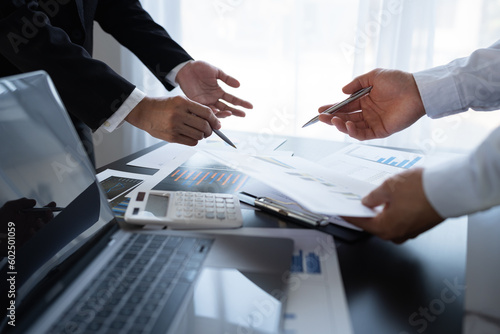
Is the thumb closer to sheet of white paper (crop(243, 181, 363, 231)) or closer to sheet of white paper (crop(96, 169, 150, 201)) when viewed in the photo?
sheet of white paper (crop(243, 181, 363, 231))

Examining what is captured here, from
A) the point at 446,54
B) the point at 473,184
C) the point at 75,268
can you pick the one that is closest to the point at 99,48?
the point at 446,54

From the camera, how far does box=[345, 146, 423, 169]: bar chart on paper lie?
100cm

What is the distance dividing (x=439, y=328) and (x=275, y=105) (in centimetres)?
184

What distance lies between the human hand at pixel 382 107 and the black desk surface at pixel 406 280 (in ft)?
1.16

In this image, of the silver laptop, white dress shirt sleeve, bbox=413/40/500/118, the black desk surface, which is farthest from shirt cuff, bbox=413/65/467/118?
the silver laptop

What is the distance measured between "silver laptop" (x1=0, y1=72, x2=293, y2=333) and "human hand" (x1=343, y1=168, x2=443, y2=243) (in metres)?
Result: 0.14

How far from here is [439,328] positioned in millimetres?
441

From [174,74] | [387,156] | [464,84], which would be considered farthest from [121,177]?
[464,84]

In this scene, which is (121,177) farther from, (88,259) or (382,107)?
(382,107)

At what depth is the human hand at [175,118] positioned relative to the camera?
0.86 metres

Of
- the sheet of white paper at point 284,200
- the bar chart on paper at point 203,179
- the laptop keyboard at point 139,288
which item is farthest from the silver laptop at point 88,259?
the bar chart on paper at point 203,179

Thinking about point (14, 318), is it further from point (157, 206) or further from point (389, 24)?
point (389, 24)

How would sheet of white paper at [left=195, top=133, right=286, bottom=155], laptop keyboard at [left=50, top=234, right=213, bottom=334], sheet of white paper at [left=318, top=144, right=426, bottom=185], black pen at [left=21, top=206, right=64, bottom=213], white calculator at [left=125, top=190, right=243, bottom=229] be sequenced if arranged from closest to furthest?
1. laptop keyboard at [left=50, top=234, right=213, bottom=334]
2. black pen at [left=21, top=206, right=64, bottom=213]
3. white calculator at [left=125, top=190, right=243, bottom=229]
4. sheet of white paper at [left=318, top=144, right=426, bottom=185]
5. sheet of white paper at [left=195, top=133, right=286, bottom=155]

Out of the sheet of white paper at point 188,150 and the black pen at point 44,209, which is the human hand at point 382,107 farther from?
the black pen at point 44,209
